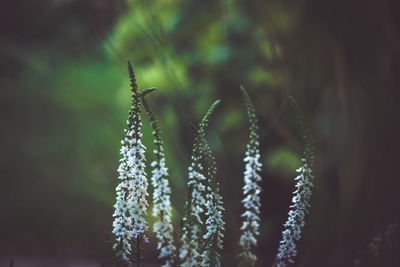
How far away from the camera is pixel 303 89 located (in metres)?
1.01

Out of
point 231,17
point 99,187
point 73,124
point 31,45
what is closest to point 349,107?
point 231,17

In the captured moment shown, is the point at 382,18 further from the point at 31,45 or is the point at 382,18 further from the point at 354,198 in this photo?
the point at 31,45

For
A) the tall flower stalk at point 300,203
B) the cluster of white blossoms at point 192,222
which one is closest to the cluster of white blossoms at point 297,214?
the tall flower stalk at point 300,203

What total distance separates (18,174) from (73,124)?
188 centimetres

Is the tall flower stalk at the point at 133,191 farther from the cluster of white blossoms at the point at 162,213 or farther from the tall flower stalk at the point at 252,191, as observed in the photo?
the tall flower stalk at the point at 252,191

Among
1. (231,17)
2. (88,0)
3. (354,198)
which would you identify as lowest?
(354,198)

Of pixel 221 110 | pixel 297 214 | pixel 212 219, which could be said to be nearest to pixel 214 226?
pixel 212 219

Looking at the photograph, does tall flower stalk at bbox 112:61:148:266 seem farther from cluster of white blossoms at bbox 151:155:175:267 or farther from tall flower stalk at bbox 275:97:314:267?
tall flower stalk at bbox 275:97:314:267

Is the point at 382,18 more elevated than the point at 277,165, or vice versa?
the point at 277,165

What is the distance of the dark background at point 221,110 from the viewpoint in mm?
672

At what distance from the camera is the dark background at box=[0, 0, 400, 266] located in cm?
67

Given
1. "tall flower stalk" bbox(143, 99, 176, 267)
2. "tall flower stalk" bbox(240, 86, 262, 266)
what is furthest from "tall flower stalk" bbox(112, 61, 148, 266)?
"tall flower stalk" bbox(240, 86, 262, 266)

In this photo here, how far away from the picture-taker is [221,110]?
2426 millimetres

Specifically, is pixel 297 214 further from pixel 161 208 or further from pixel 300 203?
pixel 161 208
